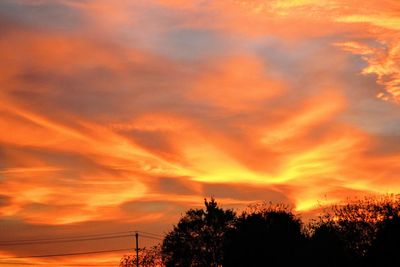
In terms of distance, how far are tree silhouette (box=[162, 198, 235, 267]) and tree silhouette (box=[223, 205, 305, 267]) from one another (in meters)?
24.8

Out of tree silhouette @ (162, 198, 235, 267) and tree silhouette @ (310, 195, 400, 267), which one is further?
tree silhouette @ (162, 198, 235, 267)

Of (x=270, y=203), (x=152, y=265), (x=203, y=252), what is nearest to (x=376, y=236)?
(x=270, y=203)

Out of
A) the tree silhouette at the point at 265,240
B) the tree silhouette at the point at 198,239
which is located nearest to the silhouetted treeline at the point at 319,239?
the tree silhouette at the point at 265,240

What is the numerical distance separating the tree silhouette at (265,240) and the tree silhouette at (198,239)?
2475 cm

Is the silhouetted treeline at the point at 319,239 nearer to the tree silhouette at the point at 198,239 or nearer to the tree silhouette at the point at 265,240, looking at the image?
the tree silhouette at the point at 265,240

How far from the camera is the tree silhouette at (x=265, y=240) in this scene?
9644 cm

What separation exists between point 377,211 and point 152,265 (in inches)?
2955

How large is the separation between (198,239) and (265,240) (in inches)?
1630

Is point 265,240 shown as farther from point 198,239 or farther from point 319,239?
point 198,239

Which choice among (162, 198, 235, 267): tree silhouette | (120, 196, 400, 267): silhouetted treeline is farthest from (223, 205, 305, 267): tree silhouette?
(162, 198, 235, 267): tree silhouette

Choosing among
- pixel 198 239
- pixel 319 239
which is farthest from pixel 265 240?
pixel 198 239

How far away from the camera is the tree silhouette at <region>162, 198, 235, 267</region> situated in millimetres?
136250

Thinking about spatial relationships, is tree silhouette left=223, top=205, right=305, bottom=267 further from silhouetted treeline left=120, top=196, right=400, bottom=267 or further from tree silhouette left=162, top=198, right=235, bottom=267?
tree silhouette left=162, top=198, right=235, bottom=267

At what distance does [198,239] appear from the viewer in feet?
456
